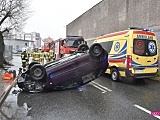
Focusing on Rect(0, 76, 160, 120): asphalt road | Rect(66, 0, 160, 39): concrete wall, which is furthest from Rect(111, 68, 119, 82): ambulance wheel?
Rect(66, 0, 160, 39): concrete wall

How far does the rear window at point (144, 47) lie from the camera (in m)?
9.07

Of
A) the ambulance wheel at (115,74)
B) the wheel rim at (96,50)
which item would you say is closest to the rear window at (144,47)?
the ambulance wheel at (115,74)

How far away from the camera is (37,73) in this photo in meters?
7.59

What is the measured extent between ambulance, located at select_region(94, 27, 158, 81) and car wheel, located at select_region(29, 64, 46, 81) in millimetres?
3913

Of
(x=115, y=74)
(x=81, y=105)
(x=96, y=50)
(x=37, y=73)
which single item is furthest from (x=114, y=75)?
(x=81, y=105)

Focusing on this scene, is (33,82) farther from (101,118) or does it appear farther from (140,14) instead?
(140,14)

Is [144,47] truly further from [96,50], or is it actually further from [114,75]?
[96,50]

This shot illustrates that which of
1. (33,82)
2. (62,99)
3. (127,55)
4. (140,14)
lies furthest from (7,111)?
(140,14)

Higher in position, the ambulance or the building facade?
the building facade

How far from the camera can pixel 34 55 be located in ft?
44.4

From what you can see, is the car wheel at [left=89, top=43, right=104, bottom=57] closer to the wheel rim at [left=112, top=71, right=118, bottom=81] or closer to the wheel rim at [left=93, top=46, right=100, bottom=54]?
the wheel rim at [left=93, top=46, right=100, bottom=54]

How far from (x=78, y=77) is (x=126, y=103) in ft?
7.88

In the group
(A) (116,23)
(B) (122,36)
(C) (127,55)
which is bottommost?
(C) (127,55)

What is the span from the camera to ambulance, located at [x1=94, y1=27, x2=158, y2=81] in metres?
9.02
